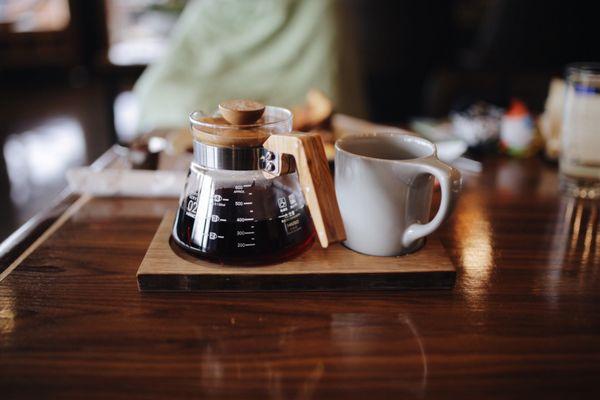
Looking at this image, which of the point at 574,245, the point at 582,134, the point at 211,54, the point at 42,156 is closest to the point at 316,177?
the point at 574,245

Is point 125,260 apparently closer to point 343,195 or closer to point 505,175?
point 343,195

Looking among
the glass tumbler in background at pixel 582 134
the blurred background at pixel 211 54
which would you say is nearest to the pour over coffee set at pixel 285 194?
the glass tumbler in background at pixel 582 134

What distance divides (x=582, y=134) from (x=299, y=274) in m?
0.56

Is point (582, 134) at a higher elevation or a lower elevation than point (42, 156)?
higher

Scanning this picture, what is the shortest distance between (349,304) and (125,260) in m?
0.27

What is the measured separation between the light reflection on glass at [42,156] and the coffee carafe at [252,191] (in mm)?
1855

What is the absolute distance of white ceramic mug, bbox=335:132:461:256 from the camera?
529 millimetres

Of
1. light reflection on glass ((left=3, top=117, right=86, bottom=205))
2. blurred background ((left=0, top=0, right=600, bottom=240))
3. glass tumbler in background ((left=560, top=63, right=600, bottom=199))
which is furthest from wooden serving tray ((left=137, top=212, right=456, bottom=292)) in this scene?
light reflection on glass ((left=3, top=117, right=86, bottom=205))

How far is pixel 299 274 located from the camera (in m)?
0.55

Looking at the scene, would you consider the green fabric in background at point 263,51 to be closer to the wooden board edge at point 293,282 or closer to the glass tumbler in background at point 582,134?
the glass tumbler in background at point 582,134

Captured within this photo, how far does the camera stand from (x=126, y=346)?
0.47 meters

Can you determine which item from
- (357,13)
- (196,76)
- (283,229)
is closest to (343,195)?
(283,229)

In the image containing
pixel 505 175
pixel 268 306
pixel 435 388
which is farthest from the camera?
pixel 505 175

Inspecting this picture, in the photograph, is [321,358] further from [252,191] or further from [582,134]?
[582,134]
